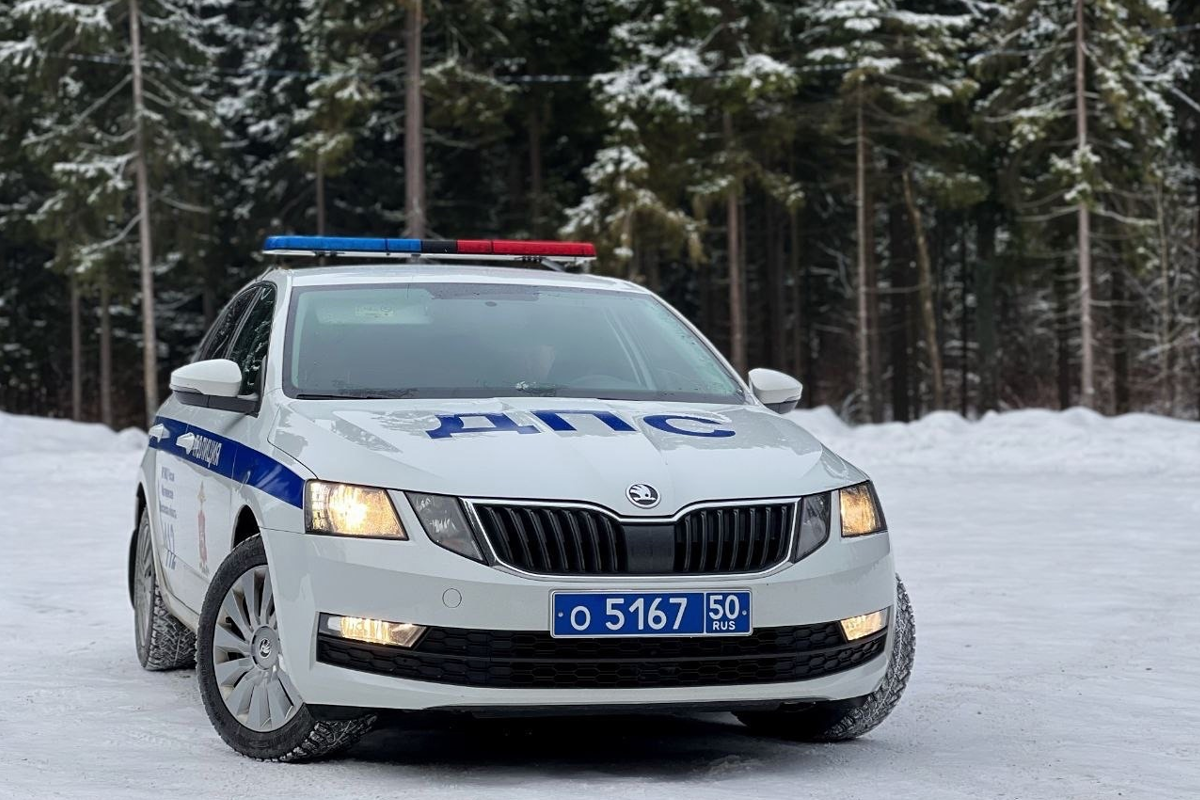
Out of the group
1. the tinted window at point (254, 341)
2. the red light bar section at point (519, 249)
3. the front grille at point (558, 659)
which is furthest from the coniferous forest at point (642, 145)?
the front grille at point (558, 659)

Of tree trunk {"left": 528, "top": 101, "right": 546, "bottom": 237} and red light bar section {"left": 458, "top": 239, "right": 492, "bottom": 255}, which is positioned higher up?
tree trunk {"left": 528, "top": 101, "right": 546, "bottom": 237}

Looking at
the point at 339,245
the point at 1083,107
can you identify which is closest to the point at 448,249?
the point at 339,245

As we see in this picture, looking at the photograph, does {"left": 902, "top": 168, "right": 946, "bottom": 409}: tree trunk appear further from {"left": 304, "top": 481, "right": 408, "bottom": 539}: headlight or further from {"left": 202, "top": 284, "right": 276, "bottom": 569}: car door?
{"left": 304, "top": 481, "right": 408, "bottom": 539}: headlight

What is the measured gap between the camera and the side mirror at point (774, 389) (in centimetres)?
620

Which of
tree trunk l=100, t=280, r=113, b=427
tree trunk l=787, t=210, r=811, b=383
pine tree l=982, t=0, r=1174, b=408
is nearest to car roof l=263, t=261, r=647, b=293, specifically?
pine tree l=982, t=0, r=1174, b=408

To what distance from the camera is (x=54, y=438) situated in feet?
87.0

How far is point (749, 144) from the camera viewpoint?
37.0 metres

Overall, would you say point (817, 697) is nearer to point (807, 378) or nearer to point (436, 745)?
point (436, 745)

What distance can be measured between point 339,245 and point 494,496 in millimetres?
2691

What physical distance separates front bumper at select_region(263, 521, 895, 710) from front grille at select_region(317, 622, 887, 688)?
0.04ft

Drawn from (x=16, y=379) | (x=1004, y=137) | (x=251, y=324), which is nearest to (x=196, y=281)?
(x=16, y=379)

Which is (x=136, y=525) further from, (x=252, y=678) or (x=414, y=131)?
(x=414, y=131)

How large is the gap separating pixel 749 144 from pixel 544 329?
31322 millimetres

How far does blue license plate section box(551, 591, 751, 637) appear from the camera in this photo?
15.3ft
